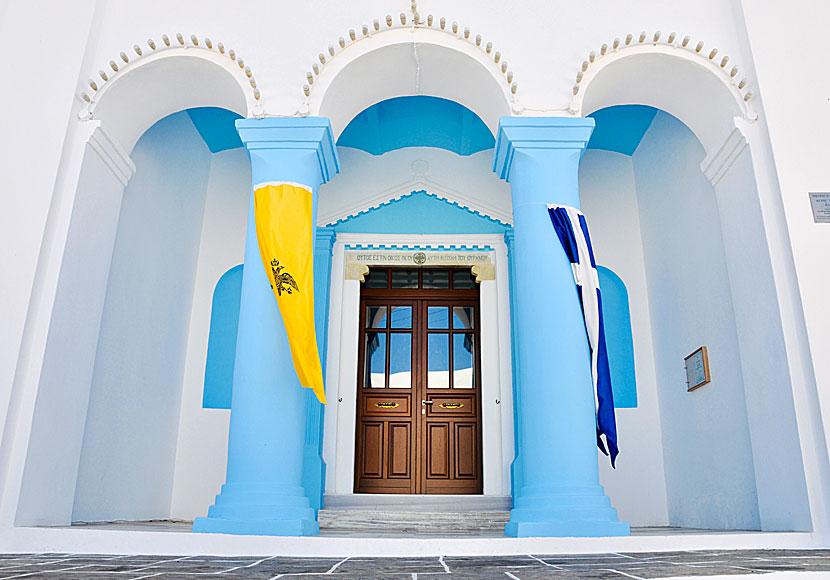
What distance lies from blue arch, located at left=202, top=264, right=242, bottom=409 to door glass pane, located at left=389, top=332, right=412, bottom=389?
159 cm

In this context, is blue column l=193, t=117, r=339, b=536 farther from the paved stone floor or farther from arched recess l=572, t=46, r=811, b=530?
arched recess l=572, t=46, r=811, b=530

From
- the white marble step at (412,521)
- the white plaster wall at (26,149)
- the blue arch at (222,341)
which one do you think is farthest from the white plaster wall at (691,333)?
the white plaster wall at (26,149)

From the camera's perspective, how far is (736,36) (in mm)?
5148

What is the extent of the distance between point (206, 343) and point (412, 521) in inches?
112

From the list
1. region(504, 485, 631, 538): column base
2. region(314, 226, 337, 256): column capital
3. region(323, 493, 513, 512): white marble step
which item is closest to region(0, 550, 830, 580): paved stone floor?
region(504, 485, 631, 538): column base

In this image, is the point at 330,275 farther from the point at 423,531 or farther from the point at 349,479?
the point at 423,531

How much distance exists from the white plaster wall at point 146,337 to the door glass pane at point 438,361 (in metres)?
2.46

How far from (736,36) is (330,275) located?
13.7 ft

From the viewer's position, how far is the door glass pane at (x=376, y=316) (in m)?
7.45

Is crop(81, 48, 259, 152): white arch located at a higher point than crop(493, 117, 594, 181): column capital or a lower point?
higher

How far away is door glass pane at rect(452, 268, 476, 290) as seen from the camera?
24.6 ft

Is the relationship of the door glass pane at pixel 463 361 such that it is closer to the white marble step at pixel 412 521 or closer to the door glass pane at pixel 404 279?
the door glass pane at pixel 404 279

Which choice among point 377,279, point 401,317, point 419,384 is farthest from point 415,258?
point 419,384

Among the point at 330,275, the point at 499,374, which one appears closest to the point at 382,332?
the point at 330,275
